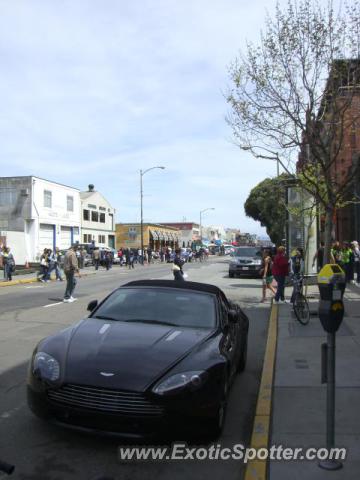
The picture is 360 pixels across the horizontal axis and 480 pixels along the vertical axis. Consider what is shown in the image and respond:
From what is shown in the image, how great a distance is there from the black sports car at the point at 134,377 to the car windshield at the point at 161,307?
12 cm

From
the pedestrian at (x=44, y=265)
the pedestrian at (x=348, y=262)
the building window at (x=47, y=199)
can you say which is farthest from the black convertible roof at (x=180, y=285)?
the building window at (x=47, y=199)

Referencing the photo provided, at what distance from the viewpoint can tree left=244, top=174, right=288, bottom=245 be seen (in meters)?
46.8

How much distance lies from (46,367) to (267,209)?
1830 inches

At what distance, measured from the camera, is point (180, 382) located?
3912 mm

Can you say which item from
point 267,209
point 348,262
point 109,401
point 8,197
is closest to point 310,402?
point 109,401

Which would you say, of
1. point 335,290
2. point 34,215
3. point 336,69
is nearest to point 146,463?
point 335,290

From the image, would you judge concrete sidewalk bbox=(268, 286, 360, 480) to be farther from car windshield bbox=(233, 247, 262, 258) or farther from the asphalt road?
car windshield bbox=(233, 247, 262, 258)

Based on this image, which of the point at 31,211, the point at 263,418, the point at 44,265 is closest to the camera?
the point at 263,418

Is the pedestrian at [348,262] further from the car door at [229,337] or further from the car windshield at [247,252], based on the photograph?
the car door at [229,337]

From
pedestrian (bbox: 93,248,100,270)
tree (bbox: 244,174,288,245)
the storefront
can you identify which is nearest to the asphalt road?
pedestrian (bbox: 93,248,100,270)

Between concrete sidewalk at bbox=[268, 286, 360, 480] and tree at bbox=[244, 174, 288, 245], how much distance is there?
3709cm

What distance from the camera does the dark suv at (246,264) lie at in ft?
82.4

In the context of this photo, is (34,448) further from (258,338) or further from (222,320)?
(258,338)

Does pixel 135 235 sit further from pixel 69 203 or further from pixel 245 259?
pixel 245 259
